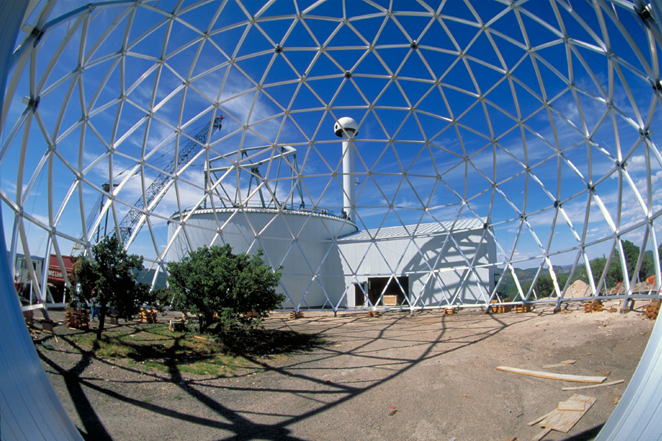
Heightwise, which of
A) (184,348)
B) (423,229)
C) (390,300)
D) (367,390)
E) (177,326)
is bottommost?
(367,390)

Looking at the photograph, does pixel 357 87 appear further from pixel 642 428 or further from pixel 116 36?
pixel 642 428

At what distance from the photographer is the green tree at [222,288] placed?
16.5 m

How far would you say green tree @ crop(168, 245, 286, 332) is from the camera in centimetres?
1648

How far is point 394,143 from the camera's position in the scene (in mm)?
27312

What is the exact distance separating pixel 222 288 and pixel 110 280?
4.80 m

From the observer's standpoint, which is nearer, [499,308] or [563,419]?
[563,419]

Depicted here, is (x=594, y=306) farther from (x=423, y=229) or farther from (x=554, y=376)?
(x=423, y=229)

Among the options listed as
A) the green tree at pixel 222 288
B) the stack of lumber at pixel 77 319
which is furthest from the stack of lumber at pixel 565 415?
the stack of lumber at pixel 77 319

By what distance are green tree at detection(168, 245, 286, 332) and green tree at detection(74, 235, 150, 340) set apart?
1885mm

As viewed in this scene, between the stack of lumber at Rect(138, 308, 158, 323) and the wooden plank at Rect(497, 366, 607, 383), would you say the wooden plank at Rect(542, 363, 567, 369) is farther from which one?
the stack of lumber at Rect(138, 308, 158, 323)

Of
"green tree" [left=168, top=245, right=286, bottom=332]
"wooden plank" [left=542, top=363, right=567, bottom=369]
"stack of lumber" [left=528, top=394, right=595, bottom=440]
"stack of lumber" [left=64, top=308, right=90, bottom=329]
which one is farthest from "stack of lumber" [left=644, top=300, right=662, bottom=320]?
"stack of lumber" [left=64, top=308, right=90, bottom=329]

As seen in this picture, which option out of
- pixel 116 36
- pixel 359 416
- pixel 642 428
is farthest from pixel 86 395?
pixel 116 36

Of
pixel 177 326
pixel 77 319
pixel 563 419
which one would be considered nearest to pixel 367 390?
pixel 563 419

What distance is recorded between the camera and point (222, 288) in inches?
648
